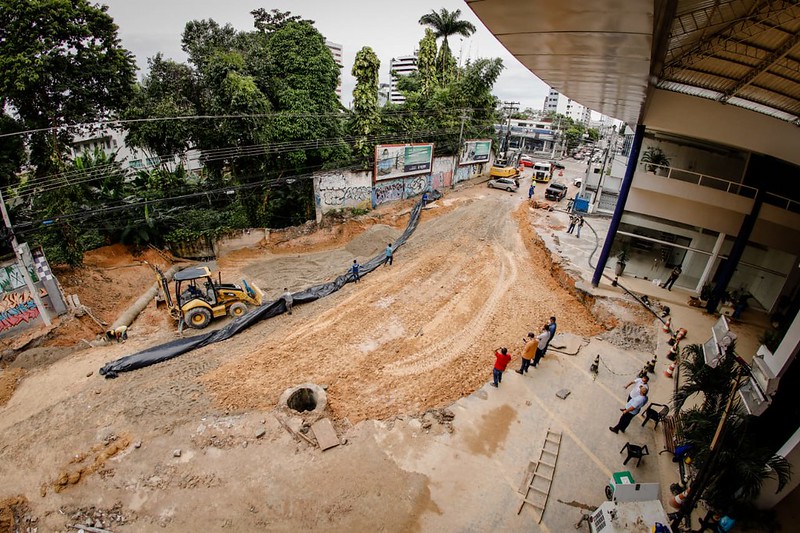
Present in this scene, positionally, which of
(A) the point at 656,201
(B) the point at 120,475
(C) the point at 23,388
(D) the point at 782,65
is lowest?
(C) the point at 23,388

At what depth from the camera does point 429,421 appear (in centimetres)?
913

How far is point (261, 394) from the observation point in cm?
1001

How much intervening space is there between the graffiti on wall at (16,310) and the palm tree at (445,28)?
130 feet

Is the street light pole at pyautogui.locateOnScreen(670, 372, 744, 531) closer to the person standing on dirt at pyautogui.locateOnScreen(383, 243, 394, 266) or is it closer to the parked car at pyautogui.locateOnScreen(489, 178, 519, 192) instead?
the person standing on dirt at pyautogui.locateOnScreen(383, 243, 394, 266)

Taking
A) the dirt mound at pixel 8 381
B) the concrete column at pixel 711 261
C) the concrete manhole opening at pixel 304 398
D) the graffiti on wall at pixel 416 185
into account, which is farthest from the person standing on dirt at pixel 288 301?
the concrete column at pixel 711 261

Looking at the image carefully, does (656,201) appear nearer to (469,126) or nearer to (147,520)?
(147,520)

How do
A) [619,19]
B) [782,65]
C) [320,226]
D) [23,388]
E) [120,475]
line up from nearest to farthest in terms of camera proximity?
[619,19]
[120,475]
[782,65]
[23,388]
[320,226]

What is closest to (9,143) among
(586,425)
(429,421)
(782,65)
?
(429,421)

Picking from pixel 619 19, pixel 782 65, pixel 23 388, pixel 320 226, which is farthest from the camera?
pixel 320 226

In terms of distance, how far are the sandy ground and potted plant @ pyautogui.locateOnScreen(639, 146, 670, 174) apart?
6078mm

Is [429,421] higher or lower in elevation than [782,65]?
lower

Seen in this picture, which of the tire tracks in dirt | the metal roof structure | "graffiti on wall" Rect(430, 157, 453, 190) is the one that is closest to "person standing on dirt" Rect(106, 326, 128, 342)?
the tire tracks in dirt

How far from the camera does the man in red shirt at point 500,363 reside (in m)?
9.88

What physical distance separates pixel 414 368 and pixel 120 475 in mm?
7432
